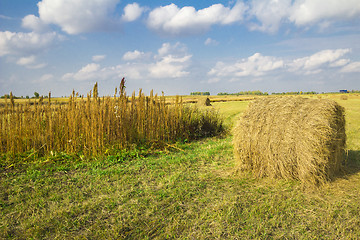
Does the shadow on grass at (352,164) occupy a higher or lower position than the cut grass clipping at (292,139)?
lower

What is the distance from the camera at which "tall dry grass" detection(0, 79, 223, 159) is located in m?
5.38

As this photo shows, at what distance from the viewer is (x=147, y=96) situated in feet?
21.5

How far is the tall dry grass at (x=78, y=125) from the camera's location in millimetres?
5383

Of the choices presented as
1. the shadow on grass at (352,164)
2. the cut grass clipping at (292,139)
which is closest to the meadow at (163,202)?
the shadow on grass at (352,164)

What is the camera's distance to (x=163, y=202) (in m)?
3.27

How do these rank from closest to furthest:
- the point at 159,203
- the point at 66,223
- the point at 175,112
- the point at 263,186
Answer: the point at 66,223, the point at 159,203, the point at 263,186, the point at 175,112

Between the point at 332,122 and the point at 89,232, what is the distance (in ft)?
13.4

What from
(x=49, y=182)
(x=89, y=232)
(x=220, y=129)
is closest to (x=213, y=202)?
(x=89, y=232)

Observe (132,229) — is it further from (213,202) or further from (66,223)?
(213,202)

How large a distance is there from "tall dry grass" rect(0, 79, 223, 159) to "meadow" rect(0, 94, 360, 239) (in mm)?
448

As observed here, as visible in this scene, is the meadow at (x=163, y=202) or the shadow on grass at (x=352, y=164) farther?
the shadow on grass at (x=352, y=164)

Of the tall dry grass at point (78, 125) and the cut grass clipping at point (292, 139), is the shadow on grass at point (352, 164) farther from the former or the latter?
the tall dry grass at point (78, 125)

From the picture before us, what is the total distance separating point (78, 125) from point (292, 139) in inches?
181

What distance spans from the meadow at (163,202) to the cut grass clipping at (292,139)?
0.22m
